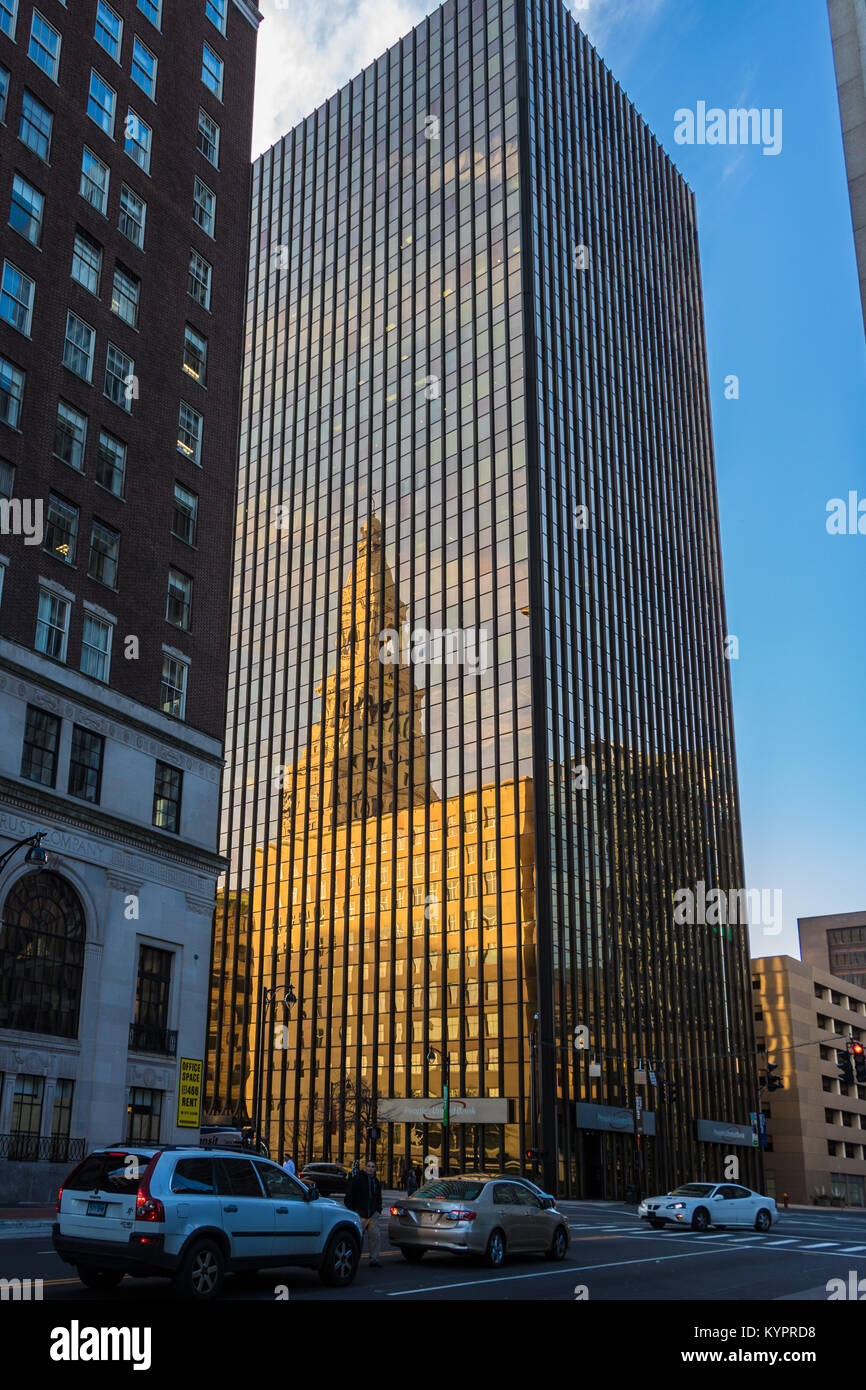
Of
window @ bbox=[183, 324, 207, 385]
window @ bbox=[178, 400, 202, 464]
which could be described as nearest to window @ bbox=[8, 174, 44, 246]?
window @ bbox=[183, 324, 207, 385]

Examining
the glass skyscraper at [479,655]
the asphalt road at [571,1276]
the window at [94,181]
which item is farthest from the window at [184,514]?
the glass skyscraper at [479,655]

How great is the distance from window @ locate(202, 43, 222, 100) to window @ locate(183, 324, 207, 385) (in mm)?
9916

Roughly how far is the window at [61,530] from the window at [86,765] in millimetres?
4985

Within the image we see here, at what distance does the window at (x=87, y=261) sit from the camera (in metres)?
35.8

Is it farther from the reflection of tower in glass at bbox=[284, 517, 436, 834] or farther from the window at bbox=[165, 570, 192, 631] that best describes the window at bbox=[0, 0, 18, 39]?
the reflection of tower in glass at bbox=[284, 517, 436, 834]

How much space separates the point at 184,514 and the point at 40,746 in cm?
1086

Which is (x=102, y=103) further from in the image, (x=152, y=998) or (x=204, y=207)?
(x=152, y=998)

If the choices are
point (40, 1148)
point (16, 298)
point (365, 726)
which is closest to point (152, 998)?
point (40, 1148)

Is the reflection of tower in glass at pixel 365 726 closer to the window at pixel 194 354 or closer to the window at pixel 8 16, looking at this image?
the window at pixel 194 354

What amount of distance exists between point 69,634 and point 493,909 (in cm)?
4176
